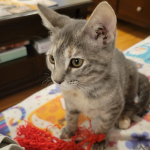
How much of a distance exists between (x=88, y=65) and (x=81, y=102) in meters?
0.21

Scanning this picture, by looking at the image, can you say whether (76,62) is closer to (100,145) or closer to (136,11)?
(100,145)

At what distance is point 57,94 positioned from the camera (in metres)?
1.18

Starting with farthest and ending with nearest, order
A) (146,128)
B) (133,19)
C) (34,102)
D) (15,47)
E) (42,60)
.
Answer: (133,19) < (42,60) < (15,47) < (34,102) < (146,128)

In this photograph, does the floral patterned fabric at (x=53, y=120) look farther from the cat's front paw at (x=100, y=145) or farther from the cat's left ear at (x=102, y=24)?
the cat's left ear at (x=102, y=24)

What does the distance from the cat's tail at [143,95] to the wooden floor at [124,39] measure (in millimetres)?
985

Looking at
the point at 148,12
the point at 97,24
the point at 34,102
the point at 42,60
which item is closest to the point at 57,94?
the point at 34,102

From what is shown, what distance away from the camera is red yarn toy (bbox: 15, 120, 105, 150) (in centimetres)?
83

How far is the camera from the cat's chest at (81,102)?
0.77 m

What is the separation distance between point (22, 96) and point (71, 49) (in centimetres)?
114

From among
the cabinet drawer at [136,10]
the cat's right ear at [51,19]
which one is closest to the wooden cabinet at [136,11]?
the cabinet drawer at [136,10]

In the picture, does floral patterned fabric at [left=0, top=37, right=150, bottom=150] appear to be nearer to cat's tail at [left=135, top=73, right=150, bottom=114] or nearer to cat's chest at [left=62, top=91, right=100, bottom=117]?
cat's tail at [left=135, top=73, right=150, bottom=114]

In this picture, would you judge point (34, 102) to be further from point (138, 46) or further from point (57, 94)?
point (138, 46)

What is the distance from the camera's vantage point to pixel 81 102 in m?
0.79

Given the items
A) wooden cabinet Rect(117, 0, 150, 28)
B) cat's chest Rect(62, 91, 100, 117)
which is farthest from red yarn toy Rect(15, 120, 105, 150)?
wooden cabinet Rect(117, 0, 150, 28)
